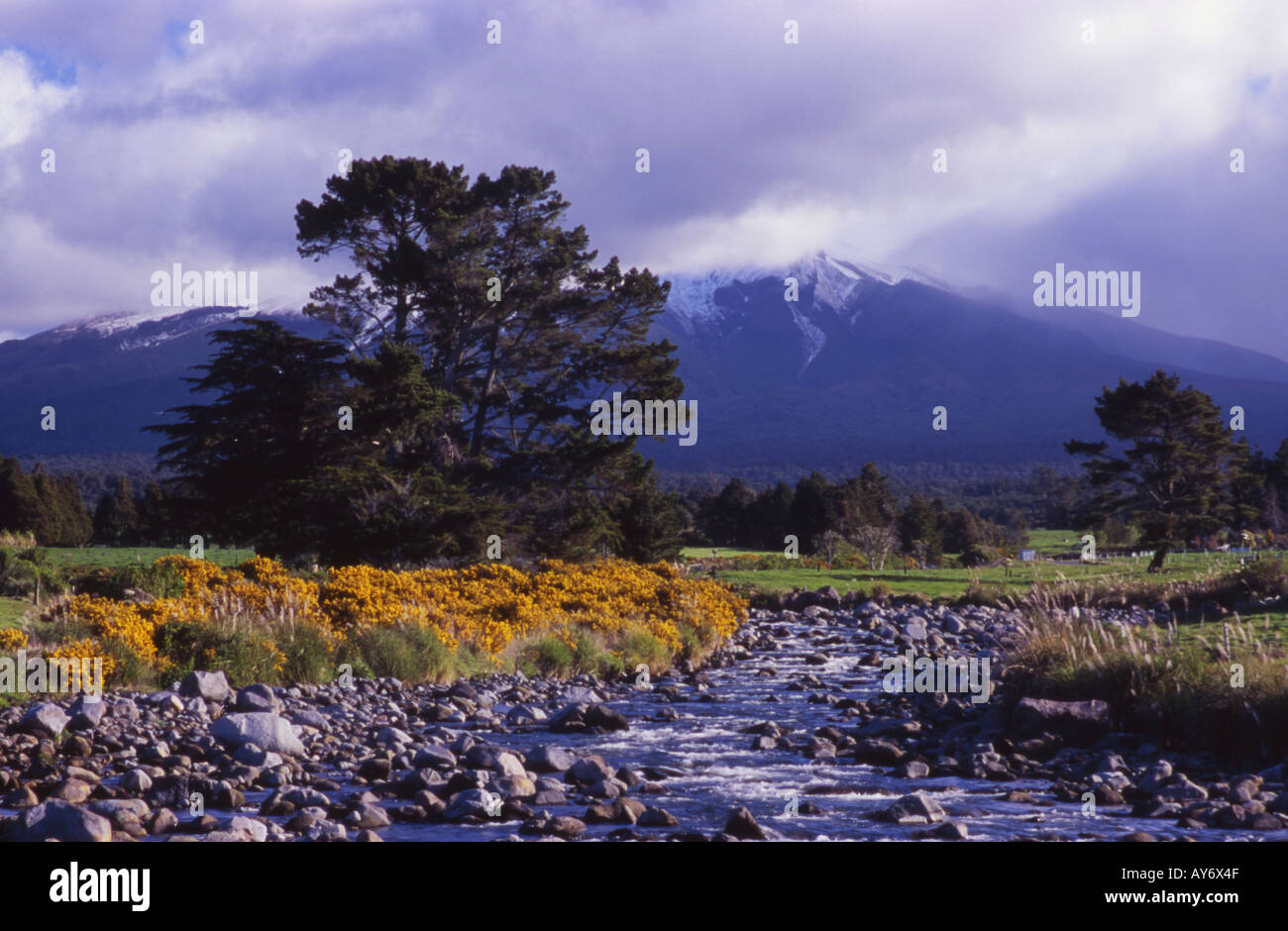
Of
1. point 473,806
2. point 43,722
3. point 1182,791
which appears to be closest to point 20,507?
point 43,722

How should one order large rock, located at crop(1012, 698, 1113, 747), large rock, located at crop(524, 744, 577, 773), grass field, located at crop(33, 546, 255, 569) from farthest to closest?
grass field, located at crop(33, 546, 255, 569)
large rock, located at crop(1012, 698, 1113, 747)
large rock, located at crop(524, 744, 577, 773)

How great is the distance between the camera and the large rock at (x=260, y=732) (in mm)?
11070

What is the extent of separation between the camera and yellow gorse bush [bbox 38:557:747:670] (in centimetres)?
1512

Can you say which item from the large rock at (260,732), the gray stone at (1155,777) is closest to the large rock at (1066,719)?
the gray stone at (1155,777)

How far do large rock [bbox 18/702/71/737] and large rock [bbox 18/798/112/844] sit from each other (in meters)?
3.14

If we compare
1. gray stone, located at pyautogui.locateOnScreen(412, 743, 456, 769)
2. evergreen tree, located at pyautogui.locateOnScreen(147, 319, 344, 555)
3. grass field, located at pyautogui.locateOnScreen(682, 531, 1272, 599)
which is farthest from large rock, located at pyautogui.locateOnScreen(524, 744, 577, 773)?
grass field, located at pyautogui.locateOnScreen(682, 531, 1272, 599)

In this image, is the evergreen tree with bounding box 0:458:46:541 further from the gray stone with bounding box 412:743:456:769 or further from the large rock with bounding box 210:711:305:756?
the gray stone with bounding box 412:743:456:769

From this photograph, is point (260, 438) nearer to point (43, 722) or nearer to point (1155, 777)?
point (43, 722)

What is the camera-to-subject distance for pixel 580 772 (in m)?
10.8

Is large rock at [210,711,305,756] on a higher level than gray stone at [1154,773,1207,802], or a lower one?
higher

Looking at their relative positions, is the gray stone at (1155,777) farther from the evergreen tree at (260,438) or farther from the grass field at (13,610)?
the evergreen tree at (260,438)

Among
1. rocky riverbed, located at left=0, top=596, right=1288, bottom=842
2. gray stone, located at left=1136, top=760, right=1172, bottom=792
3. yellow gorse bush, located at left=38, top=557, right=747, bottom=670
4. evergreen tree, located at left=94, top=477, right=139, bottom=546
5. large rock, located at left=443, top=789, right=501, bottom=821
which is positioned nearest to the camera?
rocky riverbed, located at left=0, top=596, right=1288, bottom=842

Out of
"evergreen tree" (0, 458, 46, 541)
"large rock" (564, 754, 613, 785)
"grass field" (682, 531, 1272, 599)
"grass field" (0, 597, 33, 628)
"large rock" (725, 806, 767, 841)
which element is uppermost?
"evergreen tree" (0, 458, 46, 541)
